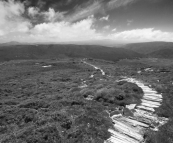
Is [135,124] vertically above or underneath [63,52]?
above

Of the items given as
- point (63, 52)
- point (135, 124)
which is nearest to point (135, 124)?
point (135, 124)

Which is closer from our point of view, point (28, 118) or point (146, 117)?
point (146, 117)

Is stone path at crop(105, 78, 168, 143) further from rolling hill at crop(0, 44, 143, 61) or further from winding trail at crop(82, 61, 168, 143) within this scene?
rolling hill at crop(0, 44, 143, 61)

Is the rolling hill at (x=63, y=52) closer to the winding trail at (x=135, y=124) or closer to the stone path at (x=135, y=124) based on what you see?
the winding trail at (x=135, y=124)

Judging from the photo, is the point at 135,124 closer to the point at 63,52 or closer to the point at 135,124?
the point at 135,124

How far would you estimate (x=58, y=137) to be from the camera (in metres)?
5.64

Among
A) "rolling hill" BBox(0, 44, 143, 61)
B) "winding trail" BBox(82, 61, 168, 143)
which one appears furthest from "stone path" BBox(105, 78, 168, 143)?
"rolling hill" BBox(0, 44, 143, 61)

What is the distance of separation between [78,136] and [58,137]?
3.31 ft

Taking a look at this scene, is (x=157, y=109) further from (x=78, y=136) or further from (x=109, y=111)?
(x=78, y=136)

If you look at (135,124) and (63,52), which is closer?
(135,124)

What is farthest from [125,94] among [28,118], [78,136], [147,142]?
[28,118]

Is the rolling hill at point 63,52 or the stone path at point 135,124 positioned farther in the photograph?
the rolling hill at point 63,52

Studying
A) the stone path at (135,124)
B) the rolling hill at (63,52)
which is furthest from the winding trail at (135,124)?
the rolling hill at (63,52)

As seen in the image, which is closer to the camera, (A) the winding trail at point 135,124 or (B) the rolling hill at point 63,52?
(A) the winding trail at point 135,124
